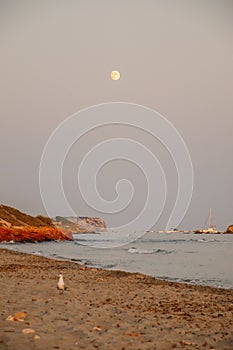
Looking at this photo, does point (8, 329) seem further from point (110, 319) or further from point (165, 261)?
point (165, 261)

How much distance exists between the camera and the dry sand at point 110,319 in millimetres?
8148

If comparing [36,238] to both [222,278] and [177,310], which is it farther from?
[177,310]

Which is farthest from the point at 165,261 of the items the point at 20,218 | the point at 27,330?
the point at 20,218

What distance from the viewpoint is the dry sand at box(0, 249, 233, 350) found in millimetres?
8148

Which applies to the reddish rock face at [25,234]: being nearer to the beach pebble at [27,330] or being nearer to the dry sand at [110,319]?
the dry sand at [110,319]

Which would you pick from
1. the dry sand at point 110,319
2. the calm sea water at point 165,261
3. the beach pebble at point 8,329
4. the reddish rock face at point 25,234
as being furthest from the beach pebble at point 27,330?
the reddish rock face at point 25,234

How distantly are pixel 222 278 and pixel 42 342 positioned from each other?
72.2ft

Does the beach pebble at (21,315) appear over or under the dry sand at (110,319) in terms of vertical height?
over

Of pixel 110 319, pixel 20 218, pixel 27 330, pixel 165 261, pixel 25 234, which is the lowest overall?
pixel 25 234

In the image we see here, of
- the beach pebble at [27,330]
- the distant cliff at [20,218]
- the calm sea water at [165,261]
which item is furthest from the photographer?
the distant cliff at [20,218]

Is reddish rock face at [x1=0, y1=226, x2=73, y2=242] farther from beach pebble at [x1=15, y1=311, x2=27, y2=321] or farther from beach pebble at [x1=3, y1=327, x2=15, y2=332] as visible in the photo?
beach pebble at [x1=3, y1=327, x2=15, y2=332]

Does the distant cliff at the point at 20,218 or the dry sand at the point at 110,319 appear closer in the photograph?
the dry sand at the point at 110,319

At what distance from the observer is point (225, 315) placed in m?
11.8

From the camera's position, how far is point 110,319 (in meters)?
10.3
